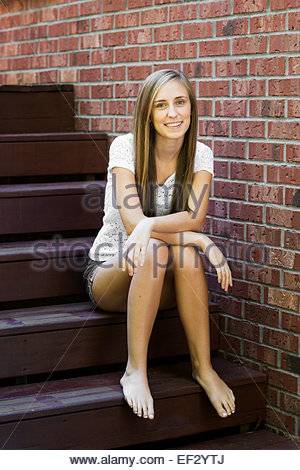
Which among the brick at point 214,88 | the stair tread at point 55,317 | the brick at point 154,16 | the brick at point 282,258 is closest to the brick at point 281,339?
the brick at point 282,258

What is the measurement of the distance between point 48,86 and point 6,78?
880mm

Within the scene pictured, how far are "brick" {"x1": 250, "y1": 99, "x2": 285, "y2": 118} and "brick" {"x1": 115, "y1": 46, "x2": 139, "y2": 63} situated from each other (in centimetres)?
84

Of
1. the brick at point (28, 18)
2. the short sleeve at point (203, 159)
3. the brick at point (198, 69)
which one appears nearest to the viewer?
the short sleeve at point (203, 159)

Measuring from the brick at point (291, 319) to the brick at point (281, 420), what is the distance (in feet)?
1.09

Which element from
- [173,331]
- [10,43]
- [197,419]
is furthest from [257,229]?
[10,43]

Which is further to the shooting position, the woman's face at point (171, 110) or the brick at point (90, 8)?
the brick at point (90, 8)

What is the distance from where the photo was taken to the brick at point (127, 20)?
3.45 meters

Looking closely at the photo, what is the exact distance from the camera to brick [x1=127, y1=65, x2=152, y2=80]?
3.41 meters

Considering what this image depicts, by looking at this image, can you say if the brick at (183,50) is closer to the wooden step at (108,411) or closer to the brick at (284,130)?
the brick at (284,130)

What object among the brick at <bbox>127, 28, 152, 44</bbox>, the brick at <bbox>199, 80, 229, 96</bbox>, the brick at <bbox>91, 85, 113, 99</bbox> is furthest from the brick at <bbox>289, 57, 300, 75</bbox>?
the brick at <bbox>91, 85, 113, 99</bbox>

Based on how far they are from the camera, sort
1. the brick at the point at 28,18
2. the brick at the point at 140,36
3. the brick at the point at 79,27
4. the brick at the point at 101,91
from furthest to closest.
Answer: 1. the brick at the point at 28,18
2. the brick at the point at 79,27
3. the brick at the point at 101,91
4. the brick at the point at 140,36

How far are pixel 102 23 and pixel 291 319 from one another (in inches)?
69.6

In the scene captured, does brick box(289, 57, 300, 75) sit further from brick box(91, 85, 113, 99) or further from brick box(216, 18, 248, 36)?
brick box(91, 85, 113, 99)

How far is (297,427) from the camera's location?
2.78m
